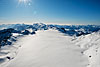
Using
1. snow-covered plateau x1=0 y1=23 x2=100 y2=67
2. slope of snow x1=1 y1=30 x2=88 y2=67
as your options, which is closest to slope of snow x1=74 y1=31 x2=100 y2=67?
snow-covered plateau x1=0 y1=23 x2=100 y2=67

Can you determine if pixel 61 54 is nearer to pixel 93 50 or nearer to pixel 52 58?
pixel 52 58

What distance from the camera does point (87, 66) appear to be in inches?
352

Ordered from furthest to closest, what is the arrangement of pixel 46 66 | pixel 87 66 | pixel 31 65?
pixel 31 65 < pixel 46 66 < pixel 87 66

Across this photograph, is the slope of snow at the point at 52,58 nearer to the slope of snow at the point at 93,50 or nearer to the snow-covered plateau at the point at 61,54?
the snow-covered plateau at the point at 61,54

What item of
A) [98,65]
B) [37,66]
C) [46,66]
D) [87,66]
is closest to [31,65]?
[37,66]

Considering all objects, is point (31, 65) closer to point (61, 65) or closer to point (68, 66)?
point (61, 65)

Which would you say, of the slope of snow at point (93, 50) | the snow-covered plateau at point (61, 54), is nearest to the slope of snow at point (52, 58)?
the snow-covered plateau at point (61, 54)

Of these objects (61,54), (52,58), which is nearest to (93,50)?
(61,54)

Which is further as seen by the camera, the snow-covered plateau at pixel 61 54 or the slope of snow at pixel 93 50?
the snow-covered plateau at pixel 61 54

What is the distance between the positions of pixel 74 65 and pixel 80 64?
0.87 metres

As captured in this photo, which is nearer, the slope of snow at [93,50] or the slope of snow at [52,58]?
the slope of snow at [93,50]

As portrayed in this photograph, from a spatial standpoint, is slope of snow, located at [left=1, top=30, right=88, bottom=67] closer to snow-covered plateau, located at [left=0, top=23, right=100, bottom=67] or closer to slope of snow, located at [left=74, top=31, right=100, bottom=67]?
snow-covered plateau, located at [left=0, top=23, right=100, bottom=67]

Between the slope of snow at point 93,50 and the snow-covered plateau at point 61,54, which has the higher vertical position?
the slope of snow at point 93,50

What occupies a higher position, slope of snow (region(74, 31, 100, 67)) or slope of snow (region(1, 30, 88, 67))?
slope of snow (region(74, 31, 100, 67))
